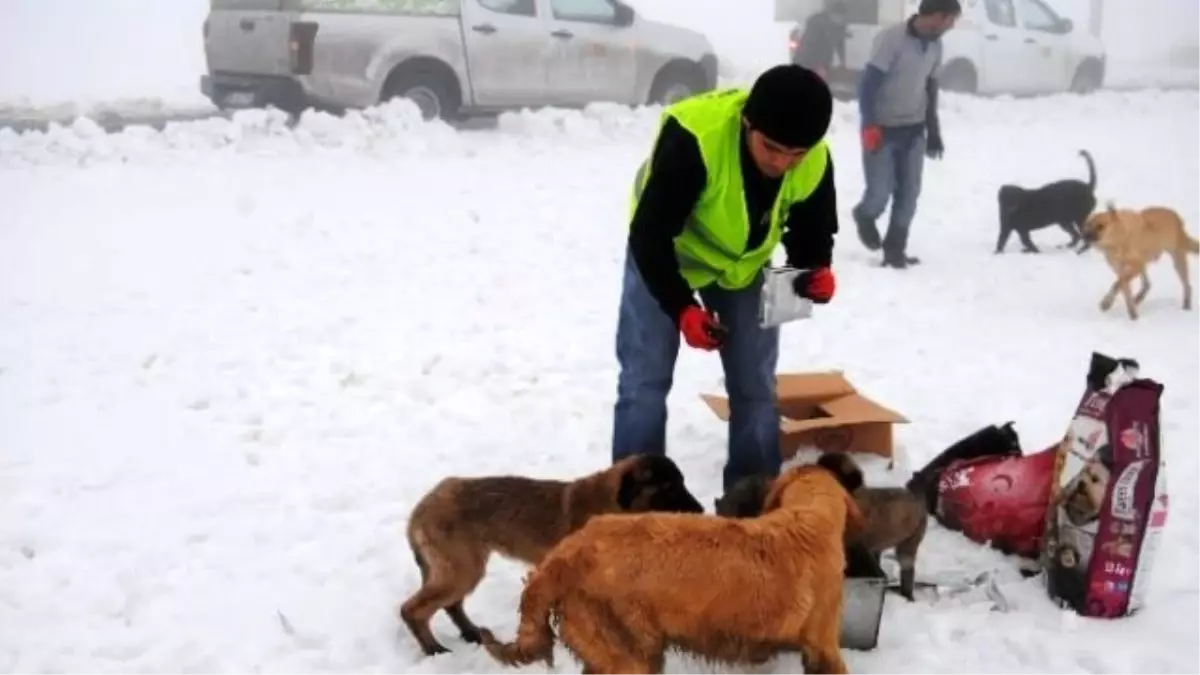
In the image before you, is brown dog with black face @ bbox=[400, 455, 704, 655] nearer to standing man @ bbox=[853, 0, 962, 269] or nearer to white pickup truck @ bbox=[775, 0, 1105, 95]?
standing man @ bbox=[853, 0, 962, 269]

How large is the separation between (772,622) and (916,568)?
1.32m

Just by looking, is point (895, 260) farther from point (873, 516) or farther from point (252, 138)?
point (252, 138)

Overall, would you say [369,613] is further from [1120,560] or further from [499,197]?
[499,197]

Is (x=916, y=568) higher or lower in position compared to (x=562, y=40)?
lower

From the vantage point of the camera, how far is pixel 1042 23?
17.8 metres

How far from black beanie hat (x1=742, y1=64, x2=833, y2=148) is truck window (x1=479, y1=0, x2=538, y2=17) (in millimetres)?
10618

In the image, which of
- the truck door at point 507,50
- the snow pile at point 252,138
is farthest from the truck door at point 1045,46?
the snow pile at point 252,138

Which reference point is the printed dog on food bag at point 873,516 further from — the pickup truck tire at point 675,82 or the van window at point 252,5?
the pickup truck tire at point 675,82

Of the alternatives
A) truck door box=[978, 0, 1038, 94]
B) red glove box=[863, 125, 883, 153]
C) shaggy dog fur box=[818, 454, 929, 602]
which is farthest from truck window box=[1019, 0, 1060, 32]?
shaggy dog fur box=[818, 454, 929, 602]

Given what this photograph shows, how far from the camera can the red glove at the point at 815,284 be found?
12.2ft

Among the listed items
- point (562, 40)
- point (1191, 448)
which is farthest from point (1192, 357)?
point (562, 40)

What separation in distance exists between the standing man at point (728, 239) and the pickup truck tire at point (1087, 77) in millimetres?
16454

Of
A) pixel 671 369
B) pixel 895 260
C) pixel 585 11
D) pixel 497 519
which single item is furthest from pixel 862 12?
pixel 497 519

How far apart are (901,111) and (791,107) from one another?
5.28 metres
